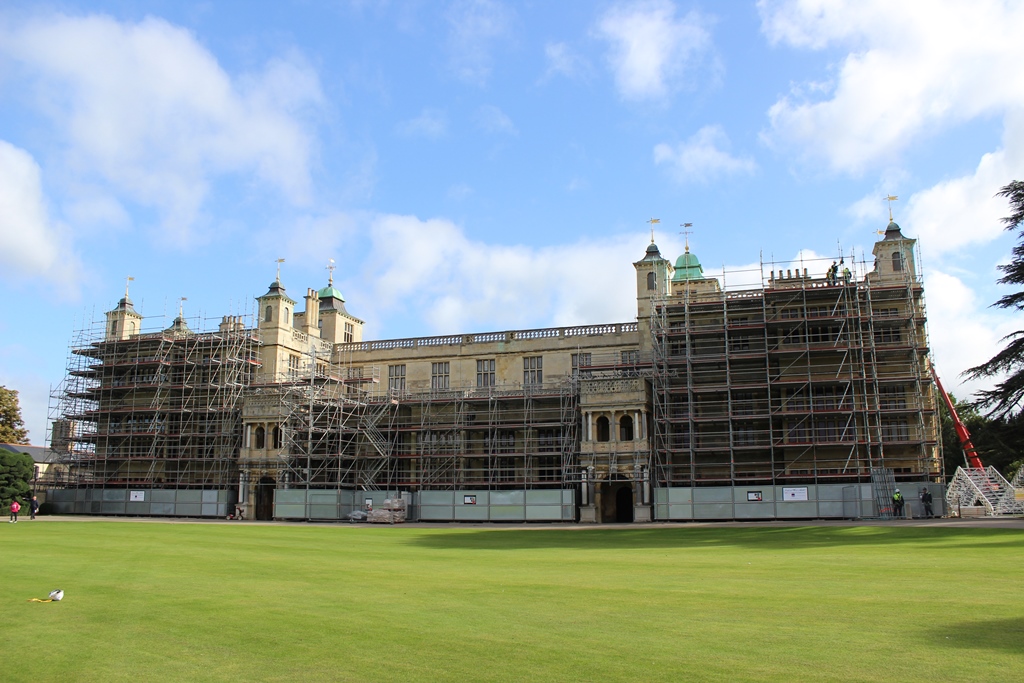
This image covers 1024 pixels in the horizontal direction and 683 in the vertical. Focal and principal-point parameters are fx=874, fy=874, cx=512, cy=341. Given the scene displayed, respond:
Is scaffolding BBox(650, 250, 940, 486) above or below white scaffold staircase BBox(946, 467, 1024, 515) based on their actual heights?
above

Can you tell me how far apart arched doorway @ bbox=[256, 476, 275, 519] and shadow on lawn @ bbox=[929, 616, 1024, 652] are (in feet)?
162

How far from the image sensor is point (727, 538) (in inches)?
1220

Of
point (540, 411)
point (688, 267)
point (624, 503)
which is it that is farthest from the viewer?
point (688, 267)

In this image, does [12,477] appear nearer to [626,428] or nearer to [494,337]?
[494,337]

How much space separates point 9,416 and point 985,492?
67.4 m

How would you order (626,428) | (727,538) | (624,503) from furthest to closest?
(624,503) → (626,428) → (727,538)

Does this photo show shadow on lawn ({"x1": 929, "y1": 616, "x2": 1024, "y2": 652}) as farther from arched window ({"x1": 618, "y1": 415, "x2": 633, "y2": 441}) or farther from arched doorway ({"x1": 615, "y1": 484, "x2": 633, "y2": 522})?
arched doorway ({"x1": 615, "y1": 484, "x2": 633, "y2": 522})

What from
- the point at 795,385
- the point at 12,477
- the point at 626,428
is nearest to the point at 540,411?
the point at 626,428

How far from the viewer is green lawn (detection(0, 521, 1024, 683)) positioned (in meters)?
9.47

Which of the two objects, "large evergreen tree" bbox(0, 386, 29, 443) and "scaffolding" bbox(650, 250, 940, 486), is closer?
"scaffolding" bbox(650, 250, 940, 486)

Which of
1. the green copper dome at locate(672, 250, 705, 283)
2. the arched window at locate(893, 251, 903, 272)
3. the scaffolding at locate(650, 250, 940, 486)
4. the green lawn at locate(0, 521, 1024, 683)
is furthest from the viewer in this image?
the green copper dome at locate(672, 250, 705, 283)

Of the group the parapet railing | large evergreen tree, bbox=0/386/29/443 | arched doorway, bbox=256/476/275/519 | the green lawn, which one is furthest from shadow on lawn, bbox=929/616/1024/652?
large evergreen tree, bbox=0/386/29/443

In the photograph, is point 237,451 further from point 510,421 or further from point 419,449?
point 510,421

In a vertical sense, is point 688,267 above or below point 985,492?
above
